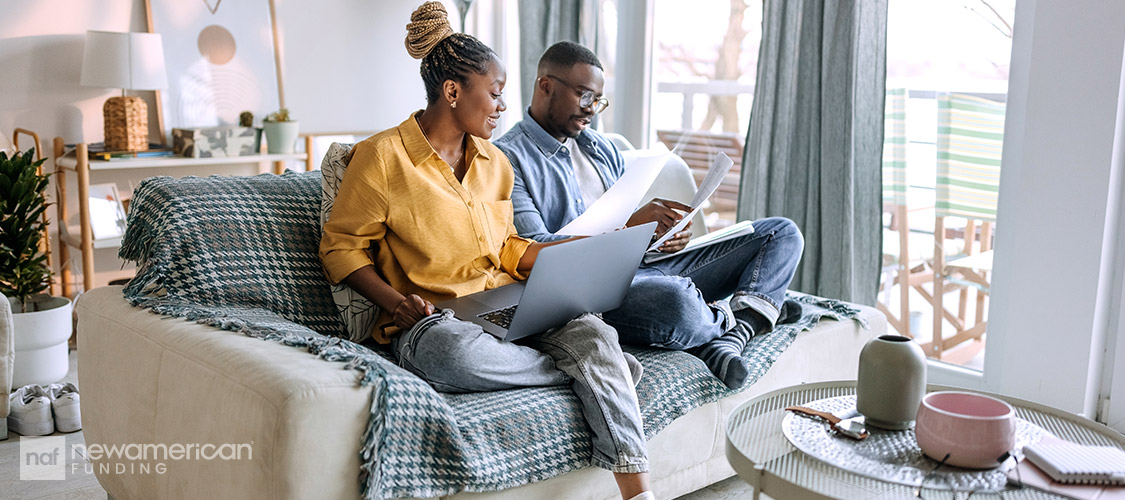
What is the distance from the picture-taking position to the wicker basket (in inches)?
129

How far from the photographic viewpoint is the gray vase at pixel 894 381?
137 centimetres

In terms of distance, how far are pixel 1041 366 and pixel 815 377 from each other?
851 mm

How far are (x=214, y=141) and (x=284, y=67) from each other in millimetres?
566

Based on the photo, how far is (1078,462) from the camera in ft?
4.02

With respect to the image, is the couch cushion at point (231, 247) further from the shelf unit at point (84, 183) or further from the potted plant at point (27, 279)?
the shelf unit at point (84, 183)

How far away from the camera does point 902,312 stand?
307 cm

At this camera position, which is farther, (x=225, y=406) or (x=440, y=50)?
(x=440, y=50)

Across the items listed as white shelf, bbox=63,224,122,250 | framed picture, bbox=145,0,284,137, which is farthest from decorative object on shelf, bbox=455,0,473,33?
white shelf, bbox=63,224,122,250

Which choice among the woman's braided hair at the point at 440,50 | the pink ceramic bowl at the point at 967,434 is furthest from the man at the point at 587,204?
the pink ceramic bowl at the point at 967,434

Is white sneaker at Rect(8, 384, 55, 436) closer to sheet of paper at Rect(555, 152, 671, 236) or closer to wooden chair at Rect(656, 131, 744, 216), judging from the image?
sheet of paper at Rect(555, 152, 671, 236)

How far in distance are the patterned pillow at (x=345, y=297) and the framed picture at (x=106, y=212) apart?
71.4 inches

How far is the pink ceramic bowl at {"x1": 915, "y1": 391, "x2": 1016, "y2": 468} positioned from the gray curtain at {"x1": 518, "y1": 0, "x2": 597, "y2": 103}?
2.88 m

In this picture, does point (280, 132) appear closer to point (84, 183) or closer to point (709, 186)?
point (84, 183)

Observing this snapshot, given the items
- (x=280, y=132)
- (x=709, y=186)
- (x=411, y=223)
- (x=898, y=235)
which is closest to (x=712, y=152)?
(x=898, y=235)
